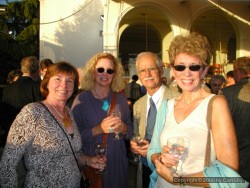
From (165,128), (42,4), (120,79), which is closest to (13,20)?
(42,4)

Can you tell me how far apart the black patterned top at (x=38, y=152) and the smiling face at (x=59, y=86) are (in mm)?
245

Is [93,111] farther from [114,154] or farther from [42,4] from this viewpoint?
[42,4]

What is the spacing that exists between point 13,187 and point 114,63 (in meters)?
1.88

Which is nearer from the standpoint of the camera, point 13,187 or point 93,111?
point 13,187

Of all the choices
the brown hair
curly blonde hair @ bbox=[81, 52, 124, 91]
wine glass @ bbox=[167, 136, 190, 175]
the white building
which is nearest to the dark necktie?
curly blonde hair @ bbox=[81, 52, 124, 91]

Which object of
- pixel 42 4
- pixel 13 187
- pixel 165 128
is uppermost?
pixel 42 4

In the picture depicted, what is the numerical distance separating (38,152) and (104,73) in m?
1.35

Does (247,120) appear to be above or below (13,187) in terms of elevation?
above

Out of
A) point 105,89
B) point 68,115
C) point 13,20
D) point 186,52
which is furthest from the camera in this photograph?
point 13,20

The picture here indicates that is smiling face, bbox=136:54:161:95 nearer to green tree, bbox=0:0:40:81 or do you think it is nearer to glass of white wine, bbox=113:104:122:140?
glass of white wine, bbox=113:104:122:140

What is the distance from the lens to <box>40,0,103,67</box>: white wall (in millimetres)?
13075

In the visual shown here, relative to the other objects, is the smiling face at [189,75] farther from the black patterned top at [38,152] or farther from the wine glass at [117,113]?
the black patterned top at [38,152]

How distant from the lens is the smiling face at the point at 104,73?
3426mm

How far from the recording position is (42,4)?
43.0 feet
